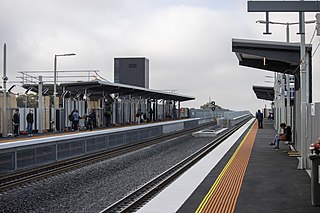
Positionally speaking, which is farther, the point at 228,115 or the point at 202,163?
the point at 228,115

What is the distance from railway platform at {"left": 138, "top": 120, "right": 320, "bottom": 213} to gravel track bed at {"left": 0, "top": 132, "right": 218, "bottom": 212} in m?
1.27

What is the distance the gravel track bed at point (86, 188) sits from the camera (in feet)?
34.9

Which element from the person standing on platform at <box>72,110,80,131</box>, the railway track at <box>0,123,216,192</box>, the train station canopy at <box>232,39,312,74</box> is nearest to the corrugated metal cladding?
the person standing on platform at <box>72,110,80,131</box>

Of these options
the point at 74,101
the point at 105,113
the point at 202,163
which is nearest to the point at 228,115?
the point at 105,113

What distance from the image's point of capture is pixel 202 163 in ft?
58.6

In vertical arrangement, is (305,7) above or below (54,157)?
above

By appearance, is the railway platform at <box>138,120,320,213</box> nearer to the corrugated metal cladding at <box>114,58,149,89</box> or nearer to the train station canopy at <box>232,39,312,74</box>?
the train station canopy at <box>232,39,312,74</box>

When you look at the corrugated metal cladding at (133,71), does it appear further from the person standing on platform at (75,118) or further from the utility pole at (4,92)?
the utility pole at (4,92)

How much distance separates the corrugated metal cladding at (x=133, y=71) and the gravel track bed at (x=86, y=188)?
66628 mm

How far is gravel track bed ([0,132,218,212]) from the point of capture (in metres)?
10.6

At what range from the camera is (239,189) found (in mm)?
11492

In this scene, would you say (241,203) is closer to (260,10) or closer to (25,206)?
(25,206)

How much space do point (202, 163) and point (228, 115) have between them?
42.5m

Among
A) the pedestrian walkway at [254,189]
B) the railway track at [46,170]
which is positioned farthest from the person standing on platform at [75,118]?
the pedestrian walkway at [254,189]
